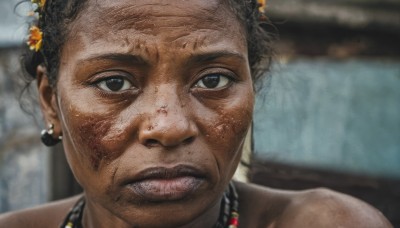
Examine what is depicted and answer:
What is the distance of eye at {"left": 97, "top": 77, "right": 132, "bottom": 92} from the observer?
7.43ft

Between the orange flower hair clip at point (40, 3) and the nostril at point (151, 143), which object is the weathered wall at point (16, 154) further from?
the nostril at point (151, 143)

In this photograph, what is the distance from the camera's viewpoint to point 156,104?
7.09 ft

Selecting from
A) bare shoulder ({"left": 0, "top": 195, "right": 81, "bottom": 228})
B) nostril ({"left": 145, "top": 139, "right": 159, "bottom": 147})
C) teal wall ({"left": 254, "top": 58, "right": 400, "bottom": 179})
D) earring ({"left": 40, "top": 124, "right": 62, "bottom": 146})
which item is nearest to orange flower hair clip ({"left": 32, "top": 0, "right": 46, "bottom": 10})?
earring ({"left": 40, "top": 124, "right": 62, "bottom": 146})

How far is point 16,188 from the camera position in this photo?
5141mm

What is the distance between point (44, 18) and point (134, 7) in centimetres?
59

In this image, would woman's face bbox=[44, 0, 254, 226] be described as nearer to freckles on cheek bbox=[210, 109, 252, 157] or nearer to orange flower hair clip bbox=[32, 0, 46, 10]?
freckles on cheek bbox=[210, 109, 252, 157]

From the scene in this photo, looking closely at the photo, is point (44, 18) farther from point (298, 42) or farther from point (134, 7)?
point (298, 42)

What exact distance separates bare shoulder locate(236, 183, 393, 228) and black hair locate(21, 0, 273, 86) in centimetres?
57

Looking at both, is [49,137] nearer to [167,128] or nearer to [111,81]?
[111,81]

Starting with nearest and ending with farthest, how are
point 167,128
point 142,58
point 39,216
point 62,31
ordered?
point 167,128
point 142,58
point 62,31
point 39,216

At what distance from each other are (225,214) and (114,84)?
0.80 meters

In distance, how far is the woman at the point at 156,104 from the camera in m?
2.16

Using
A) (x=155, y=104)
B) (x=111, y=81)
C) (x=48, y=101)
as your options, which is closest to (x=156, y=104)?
(x=155, y=104)

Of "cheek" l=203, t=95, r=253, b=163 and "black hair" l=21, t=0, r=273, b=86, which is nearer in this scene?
"cheek" l=203, t=95, r=253, b=163
